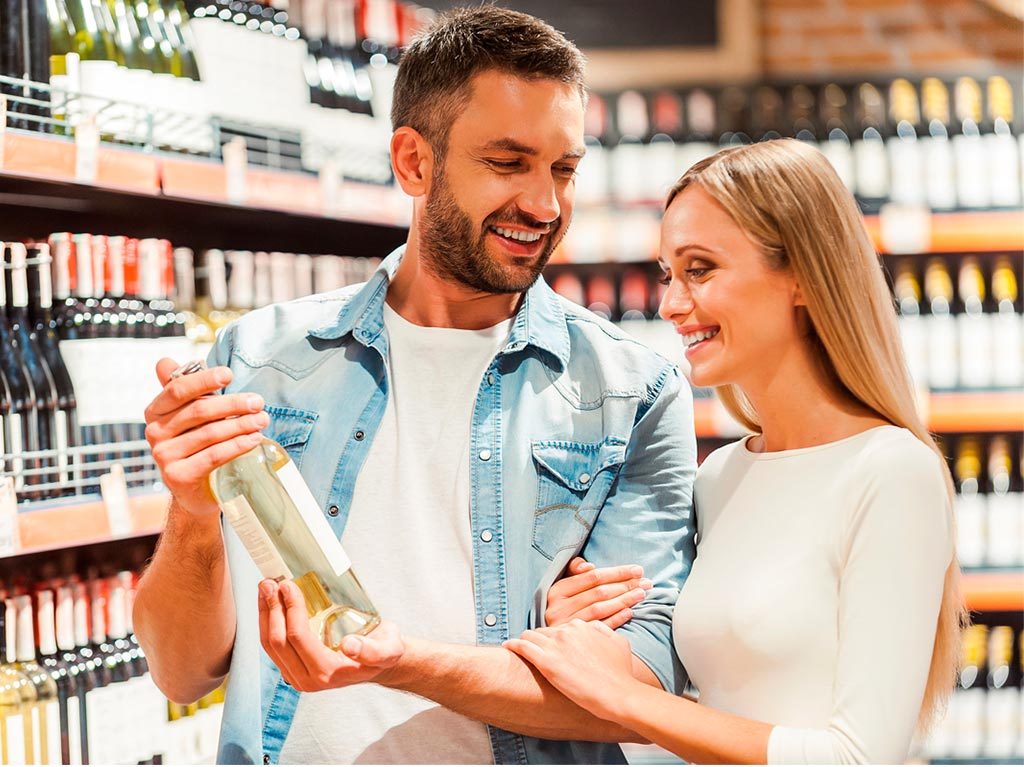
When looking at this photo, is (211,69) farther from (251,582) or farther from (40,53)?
(251,582)

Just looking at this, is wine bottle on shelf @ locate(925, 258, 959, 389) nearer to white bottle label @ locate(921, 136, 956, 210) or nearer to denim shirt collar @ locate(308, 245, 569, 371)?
white bottle label @ locate(921, 136, 956, 210)

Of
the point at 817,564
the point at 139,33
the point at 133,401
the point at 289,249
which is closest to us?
the point at 817,564

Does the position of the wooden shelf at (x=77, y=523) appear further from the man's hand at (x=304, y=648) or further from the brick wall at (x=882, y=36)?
the brick wall at (x=882, y=36)

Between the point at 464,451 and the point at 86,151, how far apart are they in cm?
97

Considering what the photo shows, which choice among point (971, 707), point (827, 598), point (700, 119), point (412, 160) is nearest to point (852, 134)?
point (700, 119)

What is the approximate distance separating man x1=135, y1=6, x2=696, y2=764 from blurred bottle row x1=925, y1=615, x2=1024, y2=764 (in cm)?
289

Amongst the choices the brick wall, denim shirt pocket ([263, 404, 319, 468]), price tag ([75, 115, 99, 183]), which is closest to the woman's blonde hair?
denim shirt pocket ([263, 404, 319, 468])

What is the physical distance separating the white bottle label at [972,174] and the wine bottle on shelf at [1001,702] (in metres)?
1.51

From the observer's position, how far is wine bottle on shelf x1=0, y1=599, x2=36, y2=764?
2092 mm

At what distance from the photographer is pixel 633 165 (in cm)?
424

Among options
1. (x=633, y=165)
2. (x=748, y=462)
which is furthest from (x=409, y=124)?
(x=633, y=165)

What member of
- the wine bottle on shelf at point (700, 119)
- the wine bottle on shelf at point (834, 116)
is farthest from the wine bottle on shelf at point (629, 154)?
the wine bottle on shelf at point (834, 116)

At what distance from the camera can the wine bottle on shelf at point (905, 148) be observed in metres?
4.09

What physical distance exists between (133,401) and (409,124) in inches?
35.5
